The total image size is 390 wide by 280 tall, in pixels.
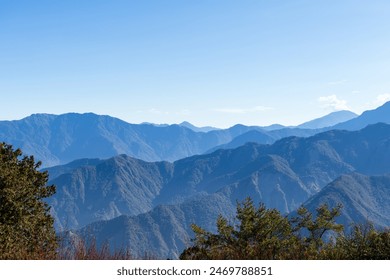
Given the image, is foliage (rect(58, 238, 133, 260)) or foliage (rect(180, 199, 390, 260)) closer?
foliage (rect(58, 238, 133, 260))

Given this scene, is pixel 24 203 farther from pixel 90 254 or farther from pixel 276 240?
pixel 90 254

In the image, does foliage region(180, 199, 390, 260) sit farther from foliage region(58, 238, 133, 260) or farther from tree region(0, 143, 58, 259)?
tree region(0, 143, 58, 259)

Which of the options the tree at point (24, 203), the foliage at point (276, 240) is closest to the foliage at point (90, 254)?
the foliage at point (276, 240)

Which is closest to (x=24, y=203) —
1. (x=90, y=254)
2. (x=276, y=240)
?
(x=276, y=240)

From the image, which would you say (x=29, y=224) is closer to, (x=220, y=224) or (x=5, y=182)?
(x=5, y=182)

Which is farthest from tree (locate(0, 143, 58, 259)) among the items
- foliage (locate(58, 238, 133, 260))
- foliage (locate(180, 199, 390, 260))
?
foliage (locate(58, 238, 133, 260))
